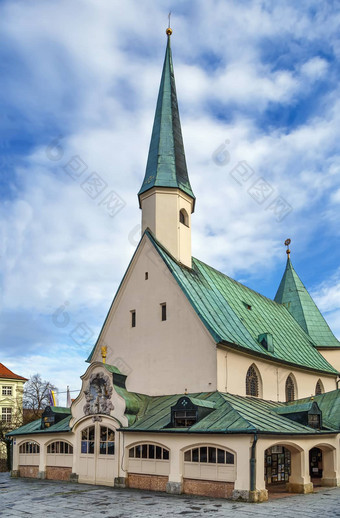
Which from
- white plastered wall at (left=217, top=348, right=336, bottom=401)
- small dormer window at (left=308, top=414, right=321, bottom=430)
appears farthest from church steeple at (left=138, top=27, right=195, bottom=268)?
small dormer window at (left=308, top=414, right=321, bottom=430)

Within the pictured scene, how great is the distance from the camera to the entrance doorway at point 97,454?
23.4m

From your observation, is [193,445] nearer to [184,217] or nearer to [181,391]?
[181,391]

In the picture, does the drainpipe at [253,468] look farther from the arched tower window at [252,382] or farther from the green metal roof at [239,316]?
the arched tower window at [252,382]

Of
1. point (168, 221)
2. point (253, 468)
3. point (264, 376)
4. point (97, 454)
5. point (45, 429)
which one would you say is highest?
point (168, 221)

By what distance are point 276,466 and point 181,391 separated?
235 inches

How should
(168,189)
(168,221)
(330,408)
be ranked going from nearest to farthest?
(330,408), (168,221), (168,189)

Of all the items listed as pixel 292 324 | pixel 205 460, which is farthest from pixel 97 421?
pixel 292 324

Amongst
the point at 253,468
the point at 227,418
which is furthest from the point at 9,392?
the point at 253,468

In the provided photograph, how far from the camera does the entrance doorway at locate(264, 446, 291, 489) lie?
948 inches

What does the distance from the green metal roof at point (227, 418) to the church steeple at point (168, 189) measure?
9.01m

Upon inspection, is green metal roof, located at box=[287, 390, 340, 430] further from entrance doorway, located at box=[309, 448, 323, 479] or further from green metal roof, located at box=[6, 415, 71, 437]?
green metal roof, located at box=[6, 415, 71, 437]

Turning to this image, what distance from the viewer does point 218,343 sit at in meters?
23.6

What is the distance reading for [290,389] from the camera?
101ft

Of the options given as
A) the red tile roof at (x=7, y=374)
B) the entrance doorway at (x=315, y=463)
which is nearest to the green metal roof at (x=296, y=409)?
the entrance doorway at (x=315, y=463)
